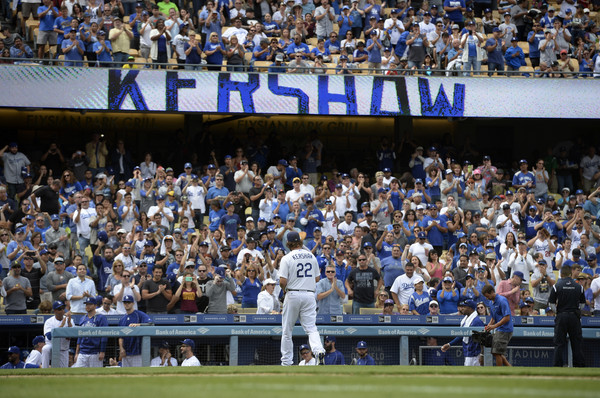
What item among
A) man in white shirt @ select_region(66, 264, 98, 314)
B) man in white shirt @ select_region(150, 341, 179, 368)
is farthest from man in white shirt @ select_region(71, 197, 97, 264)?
man in white shirt @ select_region(150, 341, 179, 368)

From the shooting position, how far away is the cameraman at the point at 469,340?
49.0ft

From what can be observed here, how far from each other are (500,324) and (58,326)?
23.6ft

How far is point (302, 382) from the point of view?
986 centimetres

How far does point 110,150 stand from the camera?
24344 millimetres

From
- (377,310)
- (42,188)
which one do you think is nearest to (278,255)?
(377,310)

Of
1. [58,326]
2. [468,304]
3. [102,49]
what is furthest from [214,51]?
[468,304]

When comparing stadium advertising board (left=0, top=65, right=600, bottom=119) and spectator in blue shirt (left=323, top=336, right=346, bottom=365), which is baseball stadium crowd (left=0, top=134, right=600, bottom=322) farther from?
spectator in blue shirt (left=323, top=336, right=346, bottom=365)

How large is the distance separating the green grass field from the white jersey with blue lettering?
1195 millimetres

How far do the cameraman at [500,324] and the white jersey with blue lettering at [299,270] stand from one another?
2958 millimetres

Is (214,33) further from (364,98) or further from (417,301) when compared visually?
(417,301)

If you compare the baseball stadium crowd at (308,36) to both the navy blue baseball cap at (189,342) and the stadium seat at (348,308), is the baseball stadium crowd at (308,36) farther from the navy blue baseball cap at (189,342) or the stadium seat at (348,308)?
the navy blue baseball cap at (189,342)

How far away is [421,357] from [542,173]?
33.3 ft

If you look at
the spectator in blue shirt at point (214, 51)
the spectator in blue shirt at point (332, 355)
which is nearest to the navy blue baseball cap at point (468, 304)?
the spectator in blue shirt at point (332, 355)

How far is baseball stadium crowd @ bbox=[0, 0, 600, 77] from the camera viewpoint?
23.0 metres
